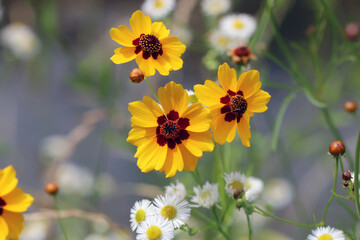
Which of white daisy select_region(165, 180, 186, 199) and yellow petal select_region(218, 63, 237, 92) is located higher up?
yellow petal select_region(218, 63, 237, 92)

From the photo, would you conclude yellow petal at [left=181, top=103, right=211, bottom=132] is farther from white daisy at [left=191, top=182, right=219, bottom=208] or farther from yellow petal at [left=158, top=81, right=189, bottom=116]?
white daisy at [left=191, top=182, right=219, bottom=208]

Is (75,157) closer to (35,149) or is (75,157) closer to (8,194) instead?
(35,149)

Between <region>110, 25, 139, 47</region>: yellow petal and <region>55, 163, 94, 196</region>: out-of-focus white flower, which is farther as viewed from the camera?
<region>55, 163, 94, 196</region>: out-of-focus white flower

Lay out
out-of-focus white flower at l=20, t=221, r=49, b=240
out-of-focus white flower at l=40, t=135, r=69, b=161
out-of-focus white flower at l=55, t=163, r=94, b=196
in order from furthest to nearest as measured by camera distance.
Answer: out-of-focus white flower at l=40, t=135, r=69, b=161, out-of-focus white flower at l=55, t=163, r=94, b=196, out-of-focus white flower at l=20, t=221, r=49, b=240

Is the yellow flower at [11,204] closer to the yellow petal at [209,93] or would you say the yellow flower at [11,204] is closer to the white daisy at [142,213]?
the white daisy at [142,213]

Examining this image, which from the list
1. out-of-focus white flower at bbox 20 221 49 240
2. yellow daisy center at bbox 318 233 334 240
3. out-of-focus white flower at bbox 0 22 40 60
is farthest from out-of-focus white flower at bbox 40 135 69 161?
yellow daisy center at bbox 318 233 334 240

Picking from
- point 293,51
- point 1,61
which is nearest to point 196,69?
point 293,51

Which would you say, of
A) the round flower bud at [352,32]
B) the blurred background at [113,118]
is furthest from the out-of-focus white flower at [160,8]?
the round flower bud at [352,32]
